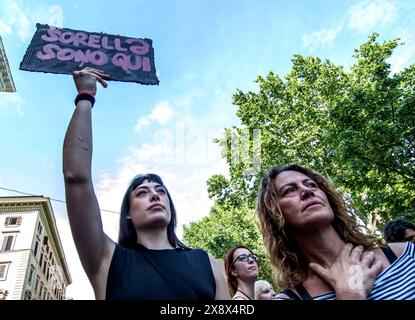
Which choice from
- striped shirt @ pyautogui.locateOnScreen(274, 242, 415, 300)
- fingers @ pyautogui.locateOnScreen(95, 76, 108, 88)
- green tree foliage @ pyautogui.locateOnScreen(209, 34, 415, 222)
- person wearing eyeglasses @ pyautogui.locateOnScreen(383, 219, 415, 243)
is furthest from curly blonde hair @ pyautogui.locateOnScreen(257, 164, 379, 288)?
green tree foliage @ pyautogui.locateOnScreen(209, 34, 415, 222)

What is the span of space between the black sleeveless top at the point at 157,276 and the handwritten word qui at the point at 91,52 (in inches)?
74.7

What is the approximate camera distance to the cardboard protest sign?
9.00 ft

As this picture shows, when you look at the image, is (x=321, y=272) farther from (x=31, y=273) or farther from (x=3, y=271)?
(x=31, y=273)

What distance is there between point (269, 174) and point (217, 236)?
20353 mm

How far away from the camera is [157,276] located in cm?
174

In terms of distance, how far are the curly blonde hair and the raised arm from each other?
1.10 meters

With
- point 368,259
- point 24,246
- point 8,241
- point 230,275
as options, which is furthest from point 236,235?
point 8,241

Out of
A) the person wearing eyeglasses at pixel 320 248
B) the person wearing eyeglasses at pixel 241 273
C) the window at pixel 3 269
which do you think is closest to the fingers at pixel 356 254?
the person wearing eyeglasses at pixel 320 248

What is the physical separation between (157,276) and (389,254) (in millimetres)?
1356

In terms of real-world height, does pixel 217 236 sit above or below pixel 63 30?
above

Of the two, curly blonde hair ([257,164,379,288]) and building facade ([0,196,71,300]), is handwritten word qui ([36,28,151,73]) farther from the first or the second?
building facade ([0,196,71,300])

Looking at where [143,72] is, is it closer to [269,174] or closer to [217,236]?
[269,174]

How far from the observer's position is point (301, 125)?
56.3ft

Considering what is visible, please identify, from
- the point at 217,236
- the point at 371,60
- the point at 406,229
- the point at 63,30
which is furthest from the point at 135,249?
the point at 217,236
